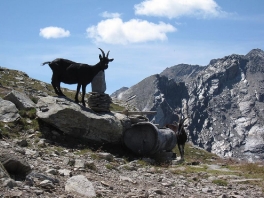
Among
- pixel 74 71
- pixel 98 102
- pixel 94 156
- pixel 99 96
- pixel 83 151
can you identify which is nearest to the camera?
pixel 94 156

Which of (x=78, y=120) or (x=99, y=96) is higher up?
(x=99, y=96)

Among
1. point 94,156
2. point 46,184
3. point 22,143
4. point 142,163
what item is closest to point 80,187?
point 46,184

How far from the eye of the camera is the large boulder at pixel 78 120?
18.8 meters

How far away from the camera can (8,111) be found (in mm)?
19375

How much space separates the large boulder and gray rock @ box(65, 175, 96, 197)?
27.6 ft

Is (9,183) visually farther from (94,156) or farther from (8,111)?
(8,111)

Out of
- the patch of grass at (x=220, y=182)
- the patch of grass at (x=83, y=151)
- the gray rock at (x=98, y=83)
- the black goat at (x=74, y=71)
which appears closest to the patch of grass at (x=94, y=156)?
the patch of grass at (x=83, y=151)

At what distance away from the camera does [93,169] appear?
1353cm

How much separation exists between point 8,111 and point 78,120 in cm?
361

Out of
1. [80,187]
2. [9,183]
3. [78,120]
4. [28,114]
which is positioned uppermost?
[28,114]

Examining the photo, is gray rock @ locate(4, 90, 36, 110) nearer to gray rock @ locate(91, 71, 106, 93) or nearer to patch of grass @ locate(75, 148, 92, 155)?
Answer: gray rock @ locate(91, 71, 106, 93)

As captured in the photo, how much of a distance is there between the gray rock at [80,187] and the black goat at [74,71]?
10.5 m

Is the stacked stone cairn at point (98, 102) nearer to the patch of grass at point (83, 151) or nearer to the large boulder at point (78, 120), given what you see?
the large boulder at point (78, 120)

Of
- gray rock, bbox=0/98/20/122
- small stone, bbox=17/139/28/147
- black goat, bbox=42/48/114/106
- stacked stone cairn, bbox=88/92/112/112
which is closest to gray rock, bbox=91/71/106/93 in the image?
stacked stone cairn, bbox=88/92/112/112
